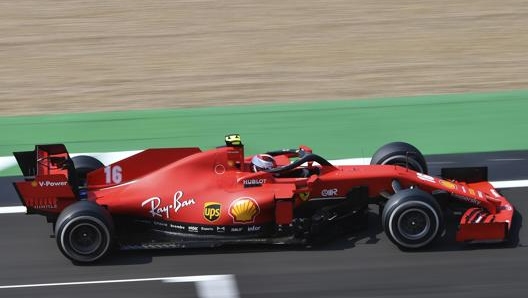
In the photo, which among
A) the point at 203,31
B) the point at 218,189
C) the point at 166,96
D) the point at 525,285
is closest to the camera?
the point at 525,285

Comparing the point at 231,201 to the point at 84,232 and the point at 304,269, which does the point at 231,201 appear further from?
the point at 84,232

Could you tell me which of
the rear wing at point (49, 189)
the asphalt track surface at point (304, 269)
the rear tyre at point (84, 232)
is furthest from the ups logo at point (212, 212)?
the rear wing at point (49, 189)

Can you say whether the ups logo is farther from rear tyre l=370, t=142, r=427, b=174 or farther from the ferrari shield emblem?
rear tyre l=370, t=142, r=427, b=174

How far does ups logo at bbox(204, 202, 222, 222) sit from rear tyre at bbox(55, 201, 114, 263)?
2.91 feet

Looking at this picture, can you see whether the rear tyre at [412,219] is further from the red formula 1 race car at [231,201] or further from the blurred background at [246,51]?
the blurred background at [246,51]

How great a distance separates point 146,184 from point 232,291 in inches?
60.7

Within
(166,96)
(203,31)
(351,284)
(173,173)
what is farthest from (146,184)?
(203,31)

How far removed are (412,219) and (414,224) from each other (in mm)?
53

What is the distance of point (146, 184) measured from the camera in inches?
375

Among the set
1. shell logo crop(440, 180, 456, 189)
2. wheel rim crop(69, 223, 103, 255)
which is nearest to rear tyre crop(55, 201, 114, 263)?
wheel rim crop(69, 223, 103, 255)

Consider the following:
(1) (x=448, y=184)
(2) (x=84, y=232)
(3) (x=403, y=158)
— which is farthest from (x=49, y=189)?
(1) (x=448, y=184)

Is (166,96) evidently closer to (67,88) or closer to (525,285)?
(67,88)

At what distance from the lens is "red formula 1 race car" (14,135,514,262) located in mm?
9133

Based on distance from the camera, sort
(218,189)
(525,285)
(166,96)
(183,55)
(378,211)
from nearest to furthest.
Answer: (525,285), (218,189), (378,211), (166,96), (183,55)
